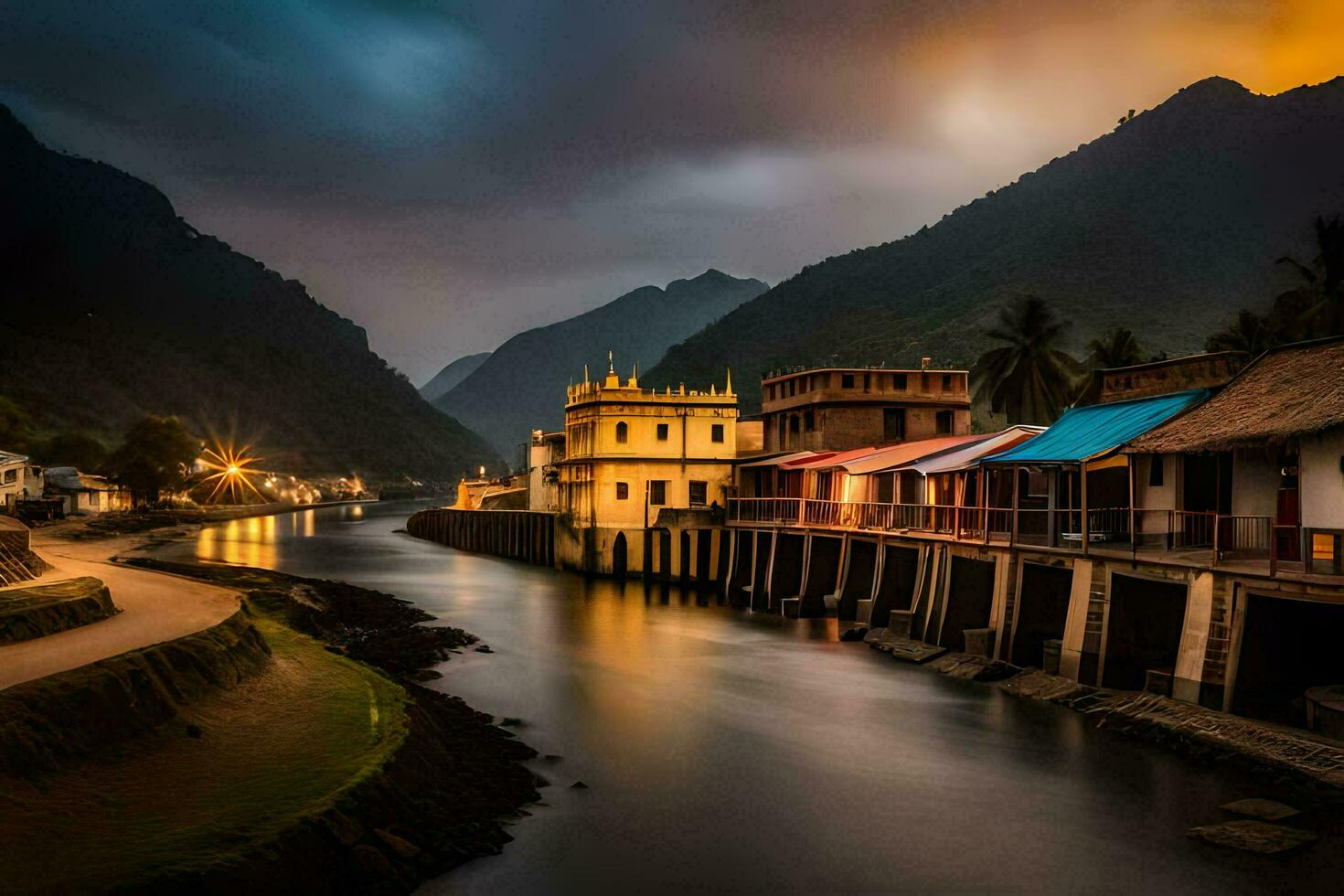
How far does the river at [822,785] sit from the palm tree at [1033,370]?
38130 millimetres

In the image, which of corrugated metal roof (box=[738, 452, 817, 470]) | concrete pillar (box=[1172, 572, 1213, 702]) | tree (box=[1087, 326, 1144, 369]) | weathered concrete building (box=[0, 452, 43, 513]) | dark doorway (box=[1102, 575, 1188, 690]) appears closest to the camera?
concrete pillar (box=[1172, 572, 1213, 702])

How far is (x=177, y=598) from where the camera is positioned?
3412cm

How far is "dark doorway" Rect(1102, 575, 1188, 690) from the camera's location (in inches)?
1213

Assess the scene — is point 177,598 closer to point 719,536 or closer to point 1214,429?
point 1214,429

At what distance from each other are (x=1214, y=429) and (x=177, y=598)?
3260cm

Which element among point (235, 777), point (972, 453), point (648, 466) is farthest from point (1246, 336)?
point (235, 777)

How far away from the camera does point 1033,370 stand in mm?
77188

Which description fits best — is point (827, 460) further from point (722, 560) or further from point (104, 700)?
point (104, 700)

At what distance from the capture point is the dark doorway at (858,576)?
49.8 meters

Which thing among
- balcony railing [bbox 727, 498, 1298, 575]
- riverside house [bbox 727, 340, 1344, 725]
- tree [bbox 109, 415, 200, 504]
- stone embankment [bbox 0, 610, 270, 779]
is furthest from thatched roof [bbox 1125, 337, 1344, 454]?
tree [bbox 109, 415, 200, 504]

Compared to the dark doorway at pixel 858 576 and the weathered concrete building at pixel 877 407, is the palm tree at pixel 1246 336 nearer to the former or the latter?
the weathered concrete building at pixel 877 407

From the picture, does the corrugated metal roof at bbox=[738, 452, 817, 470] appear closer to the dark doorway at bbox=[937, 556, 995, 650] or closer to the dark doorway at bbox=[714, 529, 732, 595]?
the dark doorway at bbox=[714, 529, 732, 595]

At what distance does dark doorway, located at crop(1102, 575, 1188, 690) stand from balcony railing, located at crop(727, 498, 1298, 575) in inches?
51.5

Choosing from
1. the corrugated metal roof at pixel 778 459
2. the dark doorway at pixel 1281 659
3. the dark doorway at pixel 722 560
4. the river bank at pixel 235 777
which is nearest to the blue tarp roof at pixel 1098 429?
the dark doorway at pixel 1281 659
